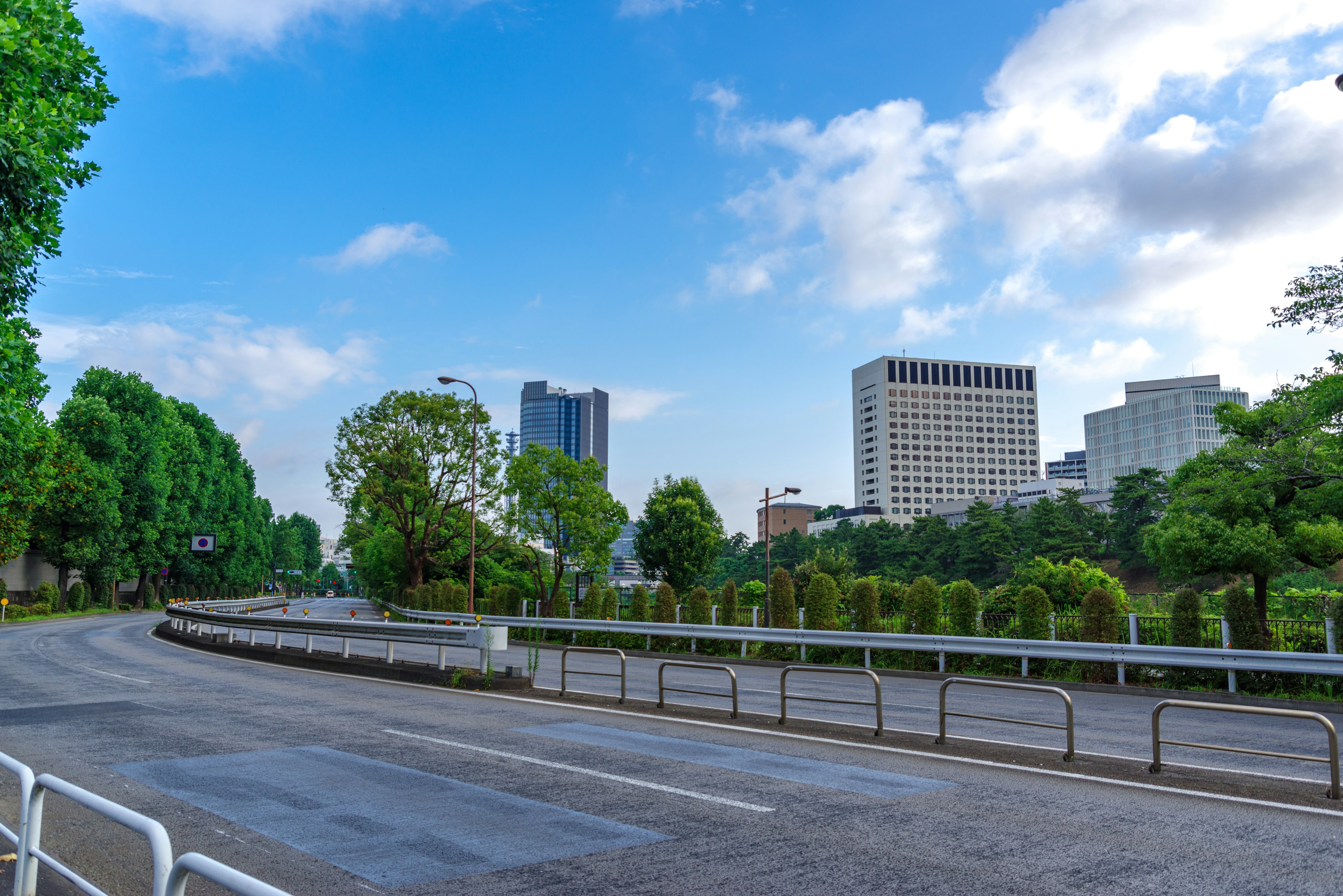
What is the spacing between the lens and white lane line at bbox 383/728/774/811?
23.3 ft

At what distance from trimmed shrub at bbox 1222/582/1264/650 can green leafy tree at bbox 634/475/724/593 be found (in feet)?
166

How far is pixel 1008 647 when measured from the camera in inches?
710

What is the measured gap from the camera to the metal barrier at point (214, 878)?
264 centimetres

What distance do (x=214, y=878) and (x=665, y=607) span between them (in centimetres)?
2732

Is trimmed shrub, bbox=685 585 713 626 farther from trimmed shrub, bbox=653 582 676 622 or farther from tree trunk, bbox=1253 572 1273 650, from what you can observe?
tree trunk, bbox=1253 572 1273 650

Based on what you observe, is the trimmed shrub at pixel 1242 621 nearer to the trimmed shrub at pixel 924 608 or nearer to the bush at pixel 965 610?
the bush at pixel 965 610

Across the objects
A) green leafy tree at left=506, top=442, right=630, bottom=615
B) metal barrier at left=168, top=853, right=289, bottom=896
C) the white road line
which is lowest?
the white road line

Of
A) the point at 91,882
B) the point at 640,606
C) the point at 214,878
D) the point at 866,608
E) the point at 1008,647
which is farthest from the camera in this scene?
the point at 640,606

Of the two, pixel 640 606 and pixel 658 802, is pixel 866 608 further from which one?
pixel 658 802

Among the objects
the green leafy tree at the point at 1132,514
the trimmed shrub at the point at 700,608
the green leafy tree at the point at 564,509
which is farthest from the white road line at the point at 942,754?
the green leafy tree at the point at 1132,514

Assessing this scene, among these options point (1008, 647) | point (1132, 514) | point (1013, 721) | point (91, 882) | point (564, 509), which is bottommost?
point (91, 882)

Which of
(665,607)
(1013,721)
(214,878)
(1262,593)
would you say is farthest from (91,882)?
(1262,593)

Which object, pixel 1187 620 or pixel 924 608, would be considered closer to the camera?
pixel 1187 620

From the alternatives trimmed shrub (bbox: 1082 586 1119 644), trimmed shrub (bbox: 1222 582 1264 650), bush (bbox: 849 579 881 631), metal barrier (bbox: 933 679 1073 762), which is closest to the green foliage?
bush (bbox: 849 579 881 631)
